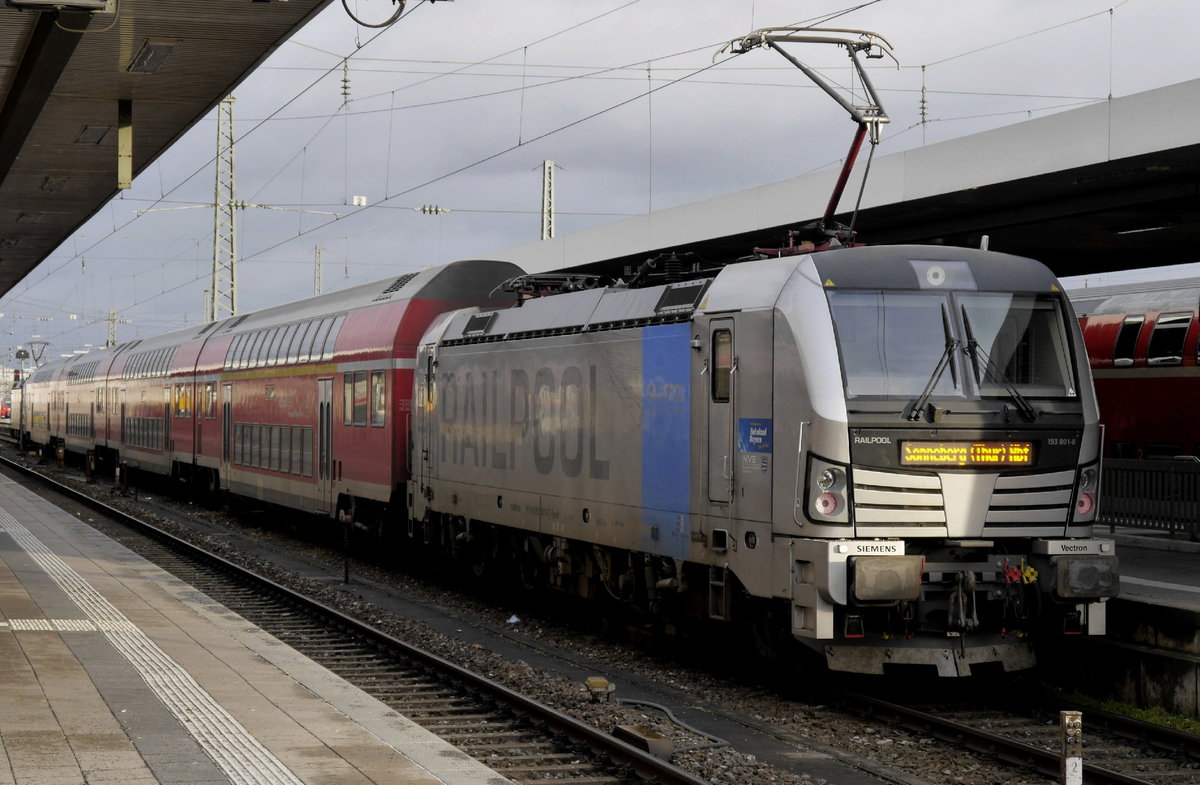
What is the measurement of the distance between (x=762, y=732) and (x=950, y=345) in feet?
10.4

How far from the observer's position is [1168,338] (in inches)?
803

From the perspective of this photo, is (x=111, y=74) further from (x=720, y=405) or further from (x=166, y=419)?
(x=166, y=419)

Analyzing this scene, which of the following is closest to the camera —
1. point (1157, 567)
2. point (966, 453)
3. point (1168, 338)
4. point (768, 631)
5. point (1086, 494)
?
point (966, 453)

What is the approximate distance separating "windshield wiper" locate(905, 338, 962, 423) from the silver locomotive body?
2cm

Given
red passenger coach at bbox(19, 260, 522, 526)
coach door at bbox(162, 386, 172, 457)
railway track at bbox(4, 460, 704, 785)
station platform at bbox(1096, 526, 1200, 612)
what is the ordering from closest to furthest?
1. railway track at bbox(4, 460, 704, 785)
2. station platform at bbox(1096, 526, 1200, 612)
3. red passenger coach at bbox(19, 260, 522, 526)
4. coach door at bbox(162, 386, 172, 457)

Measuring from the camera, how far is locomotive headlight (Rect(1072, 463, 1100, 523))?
1051 cm

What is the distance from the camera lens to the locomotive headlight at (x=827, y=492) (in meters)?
9.81

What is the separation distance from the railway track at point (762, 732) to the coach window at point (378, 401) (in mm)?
6919

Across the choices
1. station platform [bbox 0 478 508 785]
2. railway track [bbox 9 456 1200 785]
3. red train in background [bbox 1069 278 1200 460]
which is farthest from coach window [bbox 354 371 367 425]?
red train in background [bbox 1069 278 1200 460]

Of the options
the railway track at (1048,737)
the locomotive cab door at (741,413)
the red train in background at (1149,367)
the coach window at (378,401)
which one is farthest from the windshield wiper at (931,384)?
the coach window at (378,401)

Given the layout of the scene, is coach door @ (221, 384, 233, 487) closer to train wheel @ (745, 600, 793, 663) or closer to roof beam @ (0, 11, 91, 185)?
roof beam @ (0, 11, 91, 185)

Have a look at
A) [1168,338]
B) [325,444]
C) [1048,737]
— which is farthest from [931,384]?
[325,444]

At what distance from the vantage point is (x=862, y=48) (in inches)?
569

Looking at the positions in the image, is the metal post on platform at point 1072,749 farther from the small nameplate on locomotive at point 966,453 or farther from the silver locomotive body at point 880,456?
the small nameplate on locomotive at point 966,453
